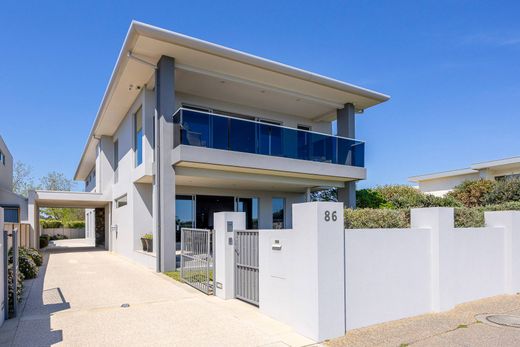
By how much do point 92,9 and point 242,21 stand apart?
5.14 m

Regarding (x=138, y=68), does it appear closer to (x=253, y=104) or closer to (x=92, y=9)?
(x=92, y=9)

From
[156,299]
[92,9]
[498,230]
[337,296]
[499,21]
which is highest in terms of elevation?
[92,9]

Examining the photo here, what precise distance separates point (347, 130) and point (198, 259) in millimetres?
9628

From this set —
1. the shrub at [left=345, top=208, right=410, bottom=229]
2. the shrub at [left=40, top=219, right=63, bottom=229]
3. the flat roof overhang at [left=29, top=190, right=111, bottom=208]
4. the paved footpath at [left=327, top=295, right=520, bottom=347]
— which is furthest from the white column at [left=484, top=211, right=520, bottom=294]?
the shrub at [left=40, top=219, right=63, bottom=229]

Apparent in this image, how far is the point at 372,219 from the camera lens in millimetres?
7312

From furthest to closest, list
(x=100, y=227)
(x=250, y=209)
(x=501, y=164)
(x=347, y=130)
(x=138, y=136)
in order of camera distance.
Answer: (x=100, y=227) → (x=501, y=164) → (x=250, y=209) → (x=347, y=130) → (x=138, y=136)

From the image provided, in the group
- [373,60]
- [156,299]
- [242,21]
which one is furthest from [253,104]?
[156,299]

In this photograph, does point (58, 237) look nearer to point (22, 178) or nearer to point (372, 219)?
point (22, 178)

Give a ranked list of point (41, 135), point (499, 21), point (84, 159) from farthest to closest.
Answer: point (41, 135) → point (84, 159) → point (499, 21)

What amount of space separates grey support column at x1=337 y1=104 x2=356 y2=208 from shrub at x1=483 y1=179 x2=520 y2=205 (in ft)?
29.1

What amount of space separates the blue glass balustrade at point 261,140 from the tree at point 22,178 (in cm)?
4379

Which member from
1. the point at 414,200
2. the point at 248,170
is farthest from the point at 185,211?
the point at 414,200

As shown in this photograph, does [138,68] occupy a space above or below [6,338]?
above

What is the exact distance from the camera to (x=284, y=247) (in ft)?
19.7
